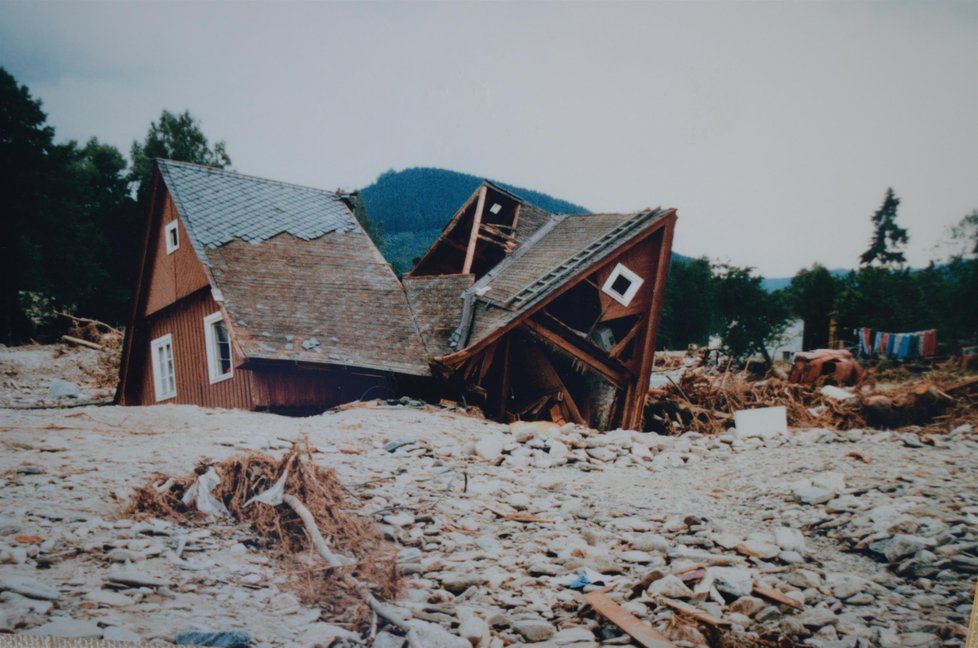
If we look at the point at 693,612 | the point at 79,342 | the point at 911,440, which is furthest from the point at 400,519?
the point at 911,440

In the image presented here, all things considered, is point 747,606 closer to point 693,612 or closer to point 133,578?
point 693,612

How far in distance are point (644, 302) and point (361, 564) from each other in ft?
12.8

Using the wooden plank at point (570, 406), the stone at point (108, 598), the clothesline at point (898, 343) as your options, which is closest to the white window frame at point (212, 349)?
the stone at point (108, 598)

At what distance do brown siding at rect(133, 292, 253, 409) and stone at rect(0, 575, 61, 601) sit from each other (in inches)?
59.8

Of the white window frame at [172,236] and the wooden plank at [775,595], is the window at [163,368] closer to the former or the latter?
the white window frame at [172,236]

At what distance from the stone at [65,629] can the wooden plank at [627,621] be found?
1.75 m

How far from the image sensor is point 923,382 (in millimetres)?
2627

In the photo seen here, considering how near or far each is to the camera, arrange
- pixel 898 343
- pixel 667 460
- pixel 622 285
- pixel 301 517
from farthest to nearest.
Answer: pixel 622 285 < pixel 667 460 < pixel 898 343 < pixel 301 517

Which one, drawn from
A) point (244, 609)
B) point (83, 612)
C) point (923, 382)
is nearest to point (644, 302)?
point (923, 382)

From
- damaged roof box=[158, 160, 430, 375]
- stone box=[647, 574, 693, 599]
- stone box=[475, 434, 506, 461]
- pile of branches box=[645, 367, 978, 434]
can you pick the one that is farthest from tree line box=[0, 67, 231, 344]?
pile of branches box=[645, 367, 978, 434]

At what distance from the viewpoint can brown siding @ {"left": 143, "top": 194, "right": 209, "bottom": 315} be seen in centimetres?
282

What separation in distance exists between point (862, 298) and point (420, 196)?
241 cm

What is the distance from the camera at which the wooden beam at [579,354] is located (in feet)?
17.0

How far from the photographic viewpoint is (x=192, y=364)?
463 cm
